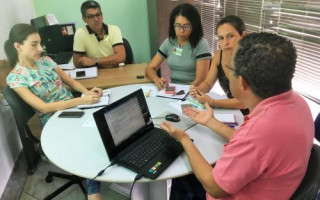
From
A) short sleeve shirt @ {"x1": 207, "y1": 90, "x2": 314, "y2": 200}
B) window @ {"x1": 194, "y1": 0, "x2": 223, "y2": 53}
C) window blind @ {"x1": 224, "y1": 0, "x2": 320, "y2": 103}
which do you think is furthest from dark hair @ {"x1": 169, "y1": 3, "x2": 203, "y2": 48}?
short sleeve shirt @ {"x1": 207, "y1": 90, "x2": 314, "y2": 200}

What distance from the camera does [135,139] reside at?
135 centimetres

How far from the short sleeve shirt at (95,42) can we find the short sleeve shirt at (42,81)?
870mm

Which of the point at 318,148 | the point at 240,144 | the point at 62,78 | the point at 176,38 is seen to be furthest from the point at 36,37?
the point at 318,148

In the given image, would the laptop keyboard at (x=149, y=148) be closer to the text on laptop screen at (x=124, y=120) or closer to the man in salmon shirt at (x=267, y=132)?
the text on laptop screen at (x=124, y=120)

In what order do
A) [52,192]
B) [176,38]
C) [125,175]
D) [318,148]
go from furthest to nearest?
[176,38] < [52,192] < [125,175] < [318,148]

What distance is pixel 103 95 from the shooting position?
1.97 metres

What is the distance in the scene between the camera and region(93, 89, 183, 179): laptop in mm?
1167

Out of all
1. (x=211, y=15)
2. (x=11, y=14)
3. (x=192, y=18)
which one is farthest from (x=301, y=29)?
(x=11, y=14)

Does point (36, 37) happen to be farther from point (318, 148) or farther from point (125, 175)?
point (318, 148)

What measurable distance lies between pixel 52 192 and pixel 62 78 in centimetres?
93

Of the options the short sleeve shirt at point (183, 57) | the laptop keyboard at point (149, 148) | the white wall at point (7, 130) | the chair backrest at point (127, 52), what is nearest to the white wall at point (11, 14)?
the white wall at point (7, 130)

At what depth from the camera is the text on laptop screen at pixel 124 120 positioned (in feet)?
4.01

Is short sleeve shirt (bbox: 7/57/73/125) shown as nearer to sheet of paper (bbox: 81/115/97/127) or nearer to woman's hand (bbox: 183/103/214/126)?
sheet of paper (bbox: 81/115/97/127)

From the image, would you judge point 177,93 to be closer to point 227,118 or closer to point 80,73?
point 227,118
